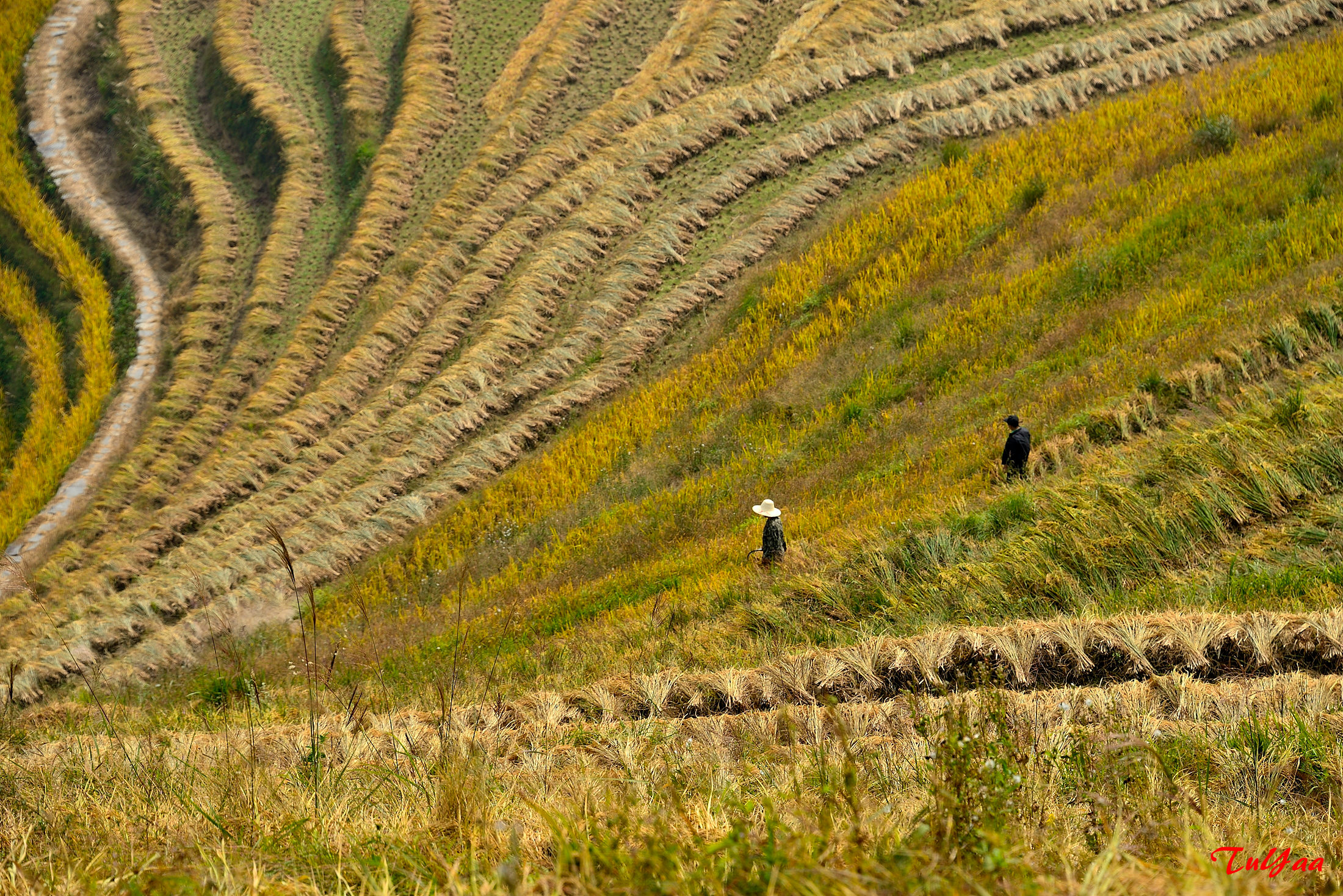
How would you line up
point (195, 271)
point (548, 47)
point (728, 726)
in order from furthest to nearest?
point (548, 47)
point (195, 271)
point (728, 726)

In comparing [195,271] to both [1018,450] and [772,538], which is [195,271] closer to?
[772,538]

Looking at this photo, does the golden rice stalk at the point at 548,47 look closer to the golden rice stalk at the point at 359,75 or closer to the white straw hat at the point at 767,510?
the golden rice stalk at the point at 359,75

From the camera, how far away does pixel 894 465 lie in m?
12.0

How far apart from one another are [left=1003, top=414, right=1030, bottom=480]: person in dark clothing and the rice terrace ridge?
104 millimetres

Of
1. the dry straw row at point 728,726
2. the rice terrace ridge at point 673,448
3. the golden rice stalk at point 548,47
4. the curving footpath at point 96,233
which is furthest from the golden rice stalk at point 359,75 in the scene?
the dry straw row at point 728,726

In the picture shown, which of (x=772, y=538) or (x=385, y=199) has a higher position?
(x=385, y=199)

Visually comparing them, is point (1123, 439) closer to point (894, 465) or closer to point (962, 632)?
point (894, 465)

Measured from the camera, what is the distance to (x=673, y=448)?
51.0 ft

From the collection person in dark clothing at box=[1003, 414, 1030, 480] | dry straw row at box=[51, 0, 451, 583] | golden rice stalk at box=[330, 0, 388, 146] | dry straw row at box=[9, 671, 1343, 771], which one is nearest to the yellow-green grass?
dry straw row at box=[51, 0, 451, 583]

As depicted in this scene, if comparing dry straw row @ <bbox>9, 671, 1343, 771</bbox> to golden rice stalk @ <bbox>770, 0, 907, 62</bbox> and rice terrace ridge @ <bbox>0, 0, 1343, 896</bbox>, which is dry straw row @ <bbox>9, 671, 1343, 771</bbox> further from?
golden rice stalk @ <bbox>770, 0, 907, 62</bbox>

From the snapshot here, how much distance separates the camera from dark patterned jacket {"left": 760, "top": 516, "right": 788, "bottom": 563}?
33.9 ft

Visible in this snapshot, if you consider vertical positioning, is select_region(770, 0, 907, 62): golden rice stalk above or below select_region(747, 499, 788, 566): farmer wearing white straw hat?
above

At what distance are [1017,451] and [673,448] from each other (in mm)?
6796
